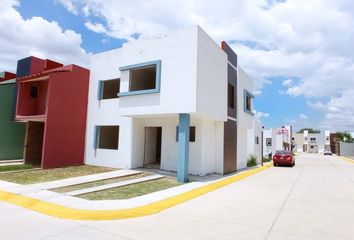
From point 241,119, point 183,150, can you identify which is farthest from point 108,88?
point 241,119

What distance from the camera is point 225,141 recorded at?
53.1 feet

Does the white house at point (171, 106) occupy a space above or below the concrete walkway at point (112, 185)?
above

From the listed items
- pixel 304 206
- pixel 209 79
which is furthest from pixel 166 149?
pixel 304 206

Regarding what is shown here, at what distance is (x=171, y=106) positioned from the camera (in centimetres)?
1223

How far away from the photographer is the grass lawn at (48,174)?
11.7 m

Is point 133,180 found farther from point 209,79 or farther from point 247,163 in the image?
point 247,163

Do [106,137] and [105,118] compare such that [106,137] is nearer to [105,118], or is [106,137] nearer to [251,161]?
A: [105,118]

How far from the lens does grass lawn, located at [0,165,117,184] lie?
11.7m

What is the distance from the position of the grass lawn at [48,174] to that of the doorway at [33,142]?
3323mm

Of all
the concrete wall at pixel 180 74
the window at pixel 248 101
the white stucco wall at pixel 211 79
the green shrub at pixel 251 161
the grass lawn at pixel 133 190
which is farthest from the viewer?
the green shrub at pixel 251 161

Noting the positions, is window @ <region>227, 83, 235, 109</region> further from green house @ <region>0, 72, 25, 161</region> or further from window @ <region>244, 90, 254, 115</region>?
green house @ <region>0, 72, 25, 161</region>

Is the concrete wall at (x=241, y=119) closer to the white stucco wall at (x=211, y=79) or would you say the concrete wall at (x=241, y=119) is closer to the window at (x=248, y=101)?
the window at (x=248, y=101)

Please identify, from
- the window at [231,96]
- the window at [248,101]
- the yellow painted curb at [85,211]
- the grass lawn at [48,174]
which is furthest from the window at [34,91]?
the window at [248,101]

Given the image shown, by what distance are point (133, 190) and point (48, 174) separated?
5.41 meters
